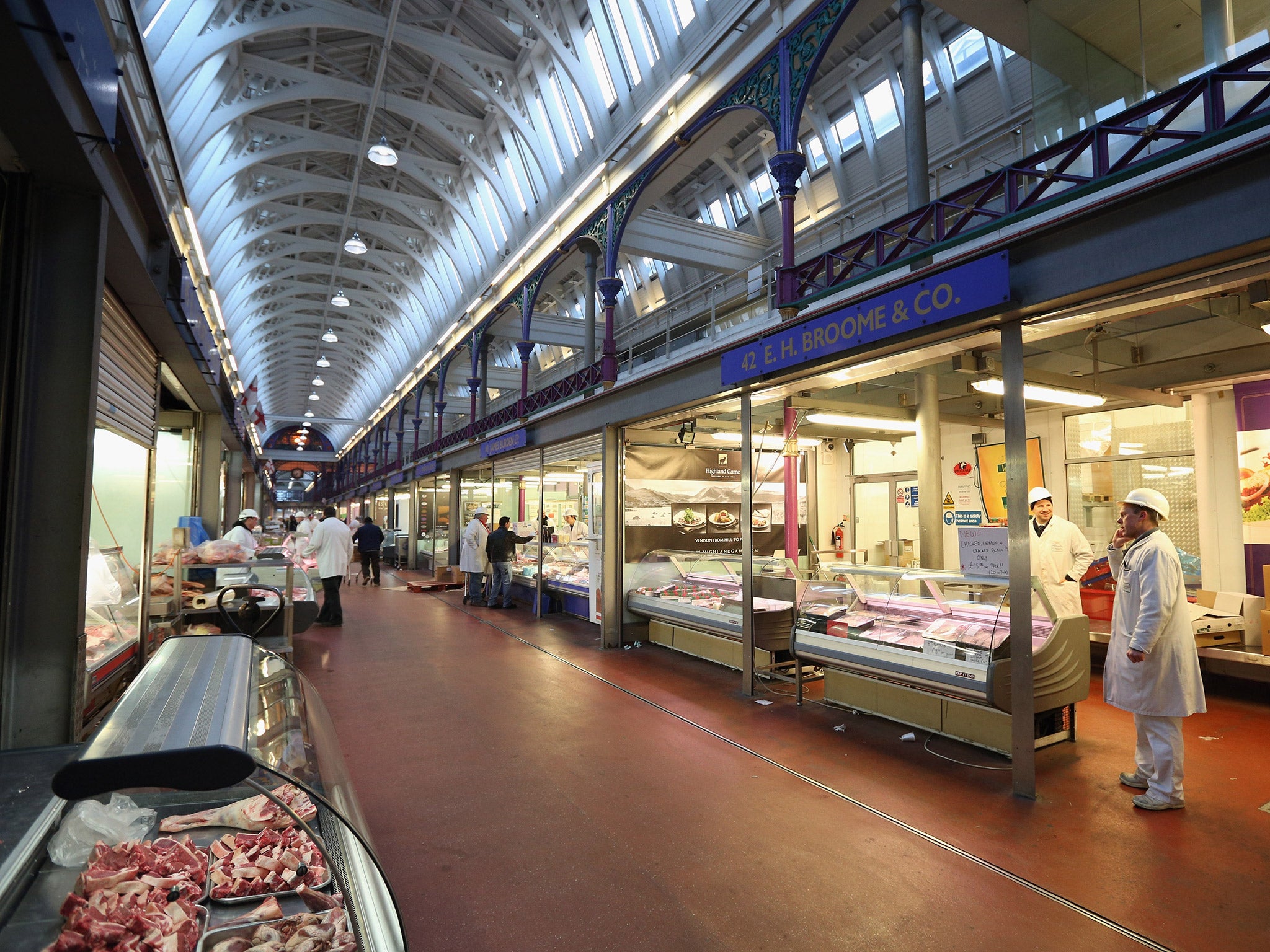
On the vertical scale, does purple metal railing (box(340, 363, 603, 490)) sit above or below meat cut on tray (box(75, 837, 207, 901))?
above

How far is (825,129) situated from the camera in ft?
42.2

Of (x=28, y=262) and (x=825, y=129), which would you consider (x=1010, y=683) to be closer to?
(x=28, y=262)

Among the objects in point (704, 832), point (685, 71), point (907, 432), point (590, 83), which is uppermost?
point (590, 83)

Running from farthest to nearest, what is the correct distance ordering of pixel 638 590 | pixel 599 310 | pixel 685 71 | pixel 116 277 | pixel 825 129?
1. pixel 599 310
2. pixel 825 129
3. pixel 638 590
4. pixel 685 71
5. pixel 116 277

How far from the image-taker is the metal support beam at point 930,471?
8328 millimetres

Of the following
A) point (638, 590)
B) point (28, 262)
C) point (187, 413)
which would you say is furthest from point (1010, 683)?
point (187, 413)

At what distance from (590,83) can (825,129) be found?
5.00 meters

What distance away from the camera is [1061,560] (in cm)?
651

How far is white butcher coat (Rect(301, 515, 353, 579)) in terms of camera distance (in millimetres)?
10703

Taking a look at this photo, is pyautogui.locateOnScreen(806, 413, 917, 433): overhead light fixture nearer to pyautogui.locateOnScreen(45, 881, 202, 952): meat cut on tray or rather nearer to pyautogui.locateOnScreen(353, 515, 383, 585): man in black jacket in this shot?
pyautogui.locateOnScreen(45, 881, 202, 952): meat cut on tray

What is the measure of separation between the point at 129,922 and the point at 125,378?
209 inches

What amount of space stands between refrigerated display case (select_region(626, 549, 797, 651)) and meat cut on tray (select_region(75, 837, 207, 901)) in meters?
5.12

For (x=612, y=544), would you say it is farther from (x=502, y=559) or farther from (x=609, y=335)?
(x=502, y=559)

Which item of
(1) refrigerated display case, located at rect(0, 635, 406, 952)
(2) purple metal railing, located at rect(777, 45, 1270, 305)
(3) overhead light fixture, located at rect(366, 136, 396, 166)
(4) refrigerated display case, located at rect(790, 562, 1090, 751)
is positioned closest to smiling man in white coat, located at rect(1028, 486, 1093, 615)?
(4) refrigerated display case, located at rect(790, 562, 1090, 751)
